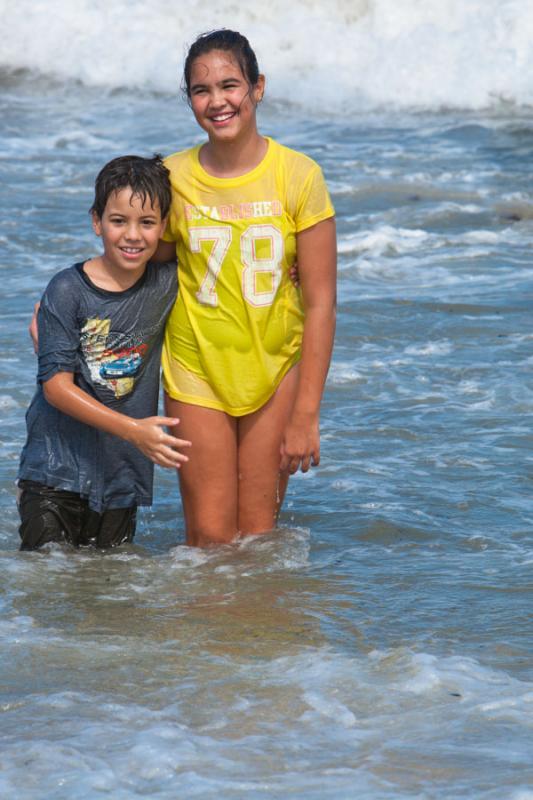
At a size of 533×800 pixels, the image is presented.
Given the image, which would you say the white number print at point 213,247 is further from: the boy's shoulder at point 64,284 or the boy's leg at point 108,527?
the boy's leg at point 108,527

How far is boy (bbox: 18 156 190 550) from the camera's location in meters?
4.30

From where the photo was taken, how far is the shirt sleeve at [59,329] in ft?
14.3

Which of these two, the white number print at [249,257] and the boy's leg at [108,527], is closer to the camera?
the white number print at [249,257]

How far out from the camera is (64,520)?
469 centimetres

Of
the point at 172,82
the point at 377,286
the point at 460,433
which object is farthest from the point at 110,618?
the point at 172,82

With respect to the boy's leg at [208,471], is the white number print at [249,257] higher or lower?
higher

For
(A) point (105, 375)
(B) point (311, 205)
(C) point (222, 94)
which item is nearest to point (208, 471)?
(A) point (105, 375)

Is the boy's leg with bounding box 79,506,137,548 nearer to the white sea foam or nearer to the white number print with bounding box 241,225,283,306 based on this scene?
the white number print with bounding box 241,225,283,306

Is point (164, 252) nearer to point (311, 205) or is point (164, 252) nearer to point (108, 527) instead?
point (311, 205)

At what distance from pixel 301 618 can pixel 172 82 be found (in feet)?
49.3

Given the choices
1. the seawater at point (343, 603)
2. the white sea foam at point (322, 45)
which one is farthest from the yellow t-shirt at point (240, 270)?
the white sea foam at point (322, 45)

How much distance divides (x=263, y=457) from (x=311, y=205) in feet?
2.93

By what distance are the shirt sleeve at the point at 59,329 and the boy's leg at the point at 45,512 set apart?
440 millimetres

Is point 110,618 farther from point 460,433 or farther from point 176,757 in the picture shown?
point 460,433
